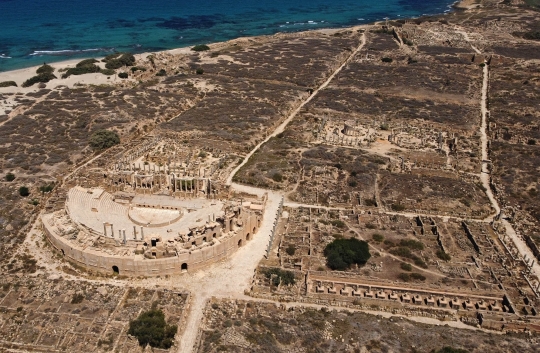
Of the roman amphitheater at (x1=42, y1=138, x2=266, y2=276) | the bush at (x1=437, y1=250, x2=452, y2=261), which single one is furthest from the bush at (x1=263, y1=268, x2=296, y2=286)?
the bush at (x1=437, y1=250, x2=452, y2=261)

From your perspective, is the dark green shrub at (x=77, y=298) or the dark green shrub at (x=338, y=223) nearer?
the dark green shrub at (x=77, y=298)

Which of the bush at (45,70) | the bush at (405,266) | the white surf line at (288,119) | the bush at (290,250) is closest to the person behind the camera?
the bush at (405,266)

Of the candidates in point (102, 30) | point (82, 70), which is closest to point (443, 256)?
point (82, 70)

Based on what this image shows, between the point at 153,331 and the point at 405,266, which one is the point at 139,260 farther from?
the point at 405,266

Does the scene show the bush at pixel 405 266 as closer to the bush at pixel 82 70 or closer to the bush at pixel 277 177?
the bush at pixel 277 177

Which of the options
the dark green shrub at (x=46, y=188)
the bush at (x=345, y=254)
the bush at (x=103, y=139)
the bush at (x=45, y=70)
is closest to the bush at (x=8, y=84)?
the bush at (x=45, y=70)

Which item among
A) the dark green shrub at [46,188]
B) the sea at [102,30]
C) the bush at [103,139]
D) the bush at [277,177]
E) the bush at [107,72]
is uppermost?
the sea at [102,30]

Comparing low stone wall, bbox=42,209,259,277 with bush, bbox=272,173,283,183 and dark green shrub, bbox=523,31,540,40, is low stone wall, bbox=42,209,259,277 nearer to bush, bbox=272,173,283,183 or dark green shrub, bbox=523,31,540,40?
bush, bbox=272,173,283,183
